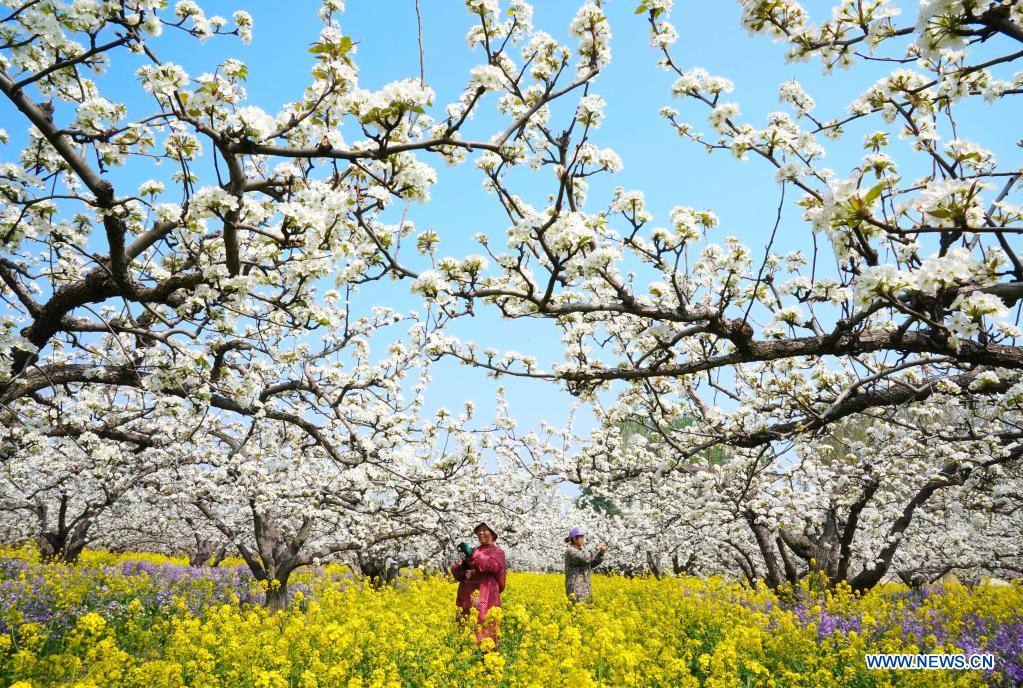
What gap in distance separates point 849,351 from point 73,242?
22.7 ft

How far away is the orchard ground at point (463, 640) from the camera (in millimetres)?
5820

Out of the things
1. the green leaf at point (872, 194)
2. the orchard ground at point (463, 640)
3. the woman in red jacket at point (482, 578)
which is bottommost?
the orchard ground at point (463, 640)

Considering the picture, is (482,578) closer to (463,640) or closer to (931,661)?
(463,640)

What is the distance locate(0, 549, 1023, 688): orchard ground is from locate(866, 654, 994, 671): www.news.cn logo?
0.52 ft

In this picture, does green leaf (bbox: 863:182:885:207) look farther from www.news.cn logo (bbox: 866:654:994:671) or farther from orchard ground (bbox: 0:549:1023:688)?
www.news.cn logo (bbox: 866:654:994:671)

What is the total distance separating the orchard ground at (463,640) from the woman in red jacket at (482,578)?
434 millimetres

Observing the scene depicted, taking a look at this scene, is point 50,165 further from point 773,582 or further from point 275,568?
point 773,582

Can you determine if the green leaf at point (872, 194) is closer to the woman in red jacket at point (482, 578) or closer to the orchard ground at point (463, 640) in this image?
the orchard ground at point (463, 640)

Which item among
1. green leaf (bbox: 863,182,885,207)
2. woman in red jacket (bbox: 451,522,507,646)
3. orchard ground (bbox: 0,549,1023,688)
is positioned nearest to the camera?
green leaf (bbox: 863,182,885,207)

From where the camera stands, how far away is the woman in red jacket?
382 inches

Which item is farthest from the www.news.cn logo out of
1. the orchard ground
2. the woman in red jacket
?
the woman in red jacket

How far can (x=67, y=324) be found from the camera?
247 inches

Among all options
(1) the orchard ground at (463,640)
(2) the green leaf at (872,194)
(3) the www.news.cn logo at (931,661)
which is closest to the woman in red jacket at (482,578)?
(1) the orchard ground at (463,640)

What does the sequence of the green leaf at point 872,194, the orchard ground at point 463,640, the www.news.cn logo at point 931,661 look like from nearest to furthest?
the green leaf at point 872,194 < the orchard ground at point 463,640 < the www.news.cn logo at point 931,661
